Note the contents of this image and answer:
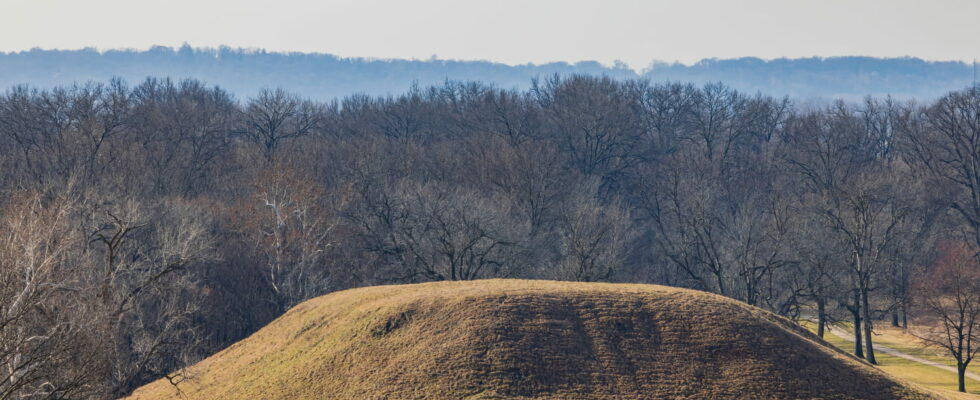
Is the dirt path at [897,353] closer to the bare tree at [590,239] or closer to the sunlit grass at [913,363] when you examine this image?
the sunlit grass at [913,363]

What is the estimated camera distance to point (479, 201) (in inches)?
2726

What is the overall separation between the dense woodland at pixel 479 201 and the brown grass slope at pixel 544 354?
763 centimetres

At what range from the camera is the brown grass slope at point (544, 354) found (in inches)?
1208

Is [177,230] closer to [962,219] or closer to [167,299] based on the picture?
[167,299]

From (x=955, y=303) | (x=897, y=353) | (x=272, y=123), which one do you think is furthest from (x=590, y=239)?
(x=272, y=123)

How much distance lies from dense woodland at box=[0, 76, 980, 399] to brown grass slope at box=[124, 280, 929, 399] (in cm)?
763

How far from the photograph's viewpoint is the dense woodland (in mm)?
58281

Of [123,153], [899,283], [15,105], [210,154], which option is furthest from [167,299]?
[899,283]

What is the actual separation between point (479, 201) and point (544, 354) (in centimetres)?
3791

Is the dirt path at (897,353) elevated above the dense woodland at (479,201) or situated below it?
below

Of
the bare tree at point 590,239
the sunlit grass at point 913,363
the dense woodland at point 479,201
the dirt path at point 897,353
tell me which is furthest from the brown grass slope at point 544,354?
the dirt path at point 897,353

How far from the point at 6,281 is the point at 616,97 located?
85708 millimetres

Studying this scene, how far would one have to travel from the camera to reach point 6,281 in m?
24.3

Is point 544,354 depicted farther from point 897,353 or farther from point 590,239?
point 897,353
